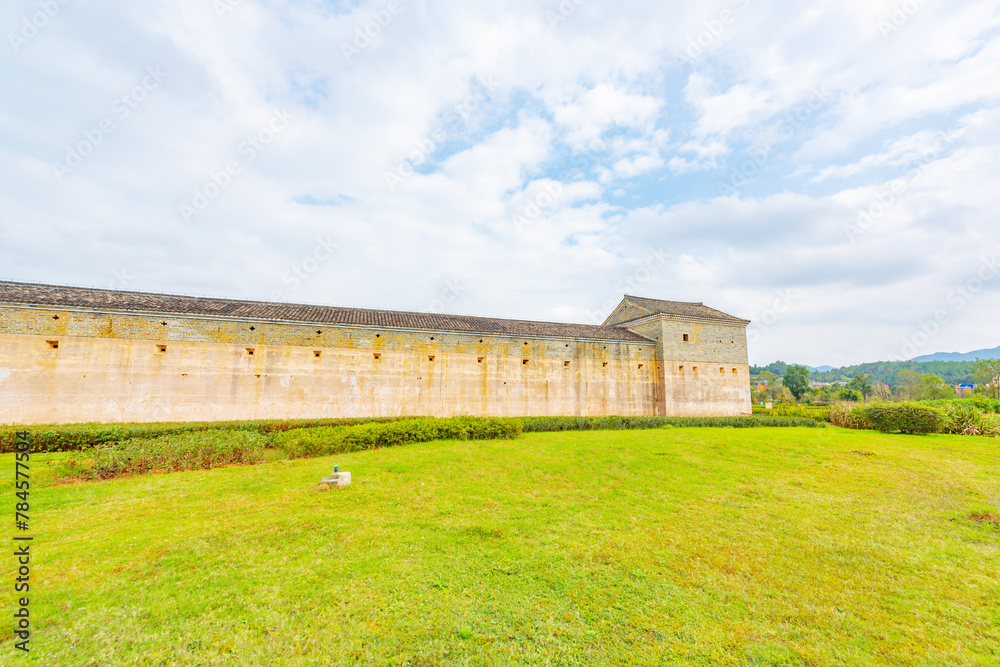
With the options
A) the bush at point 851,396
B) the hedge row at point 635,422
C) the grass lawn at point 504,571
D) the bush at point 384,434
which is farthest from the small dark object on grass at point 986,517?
the bush at point 851,396

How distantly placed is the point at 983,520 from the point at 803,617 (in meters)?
6.25

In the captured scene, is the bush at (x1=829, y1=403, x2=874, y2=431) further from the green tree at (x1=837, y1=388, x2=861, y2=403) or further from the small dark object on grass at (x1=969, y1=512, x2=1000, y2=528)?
the green tree at (x1=837, y1=388, x2=861, y2=403)

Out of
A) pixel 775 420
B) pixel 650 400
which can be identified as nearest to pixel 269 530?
pixel 650 400

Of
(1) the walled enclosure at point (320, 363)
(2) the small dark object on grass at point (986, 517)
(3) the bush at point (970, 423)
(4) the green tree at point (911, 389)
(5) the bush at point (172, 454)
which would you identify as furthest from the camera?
(4) the green tree at point (911, 389)

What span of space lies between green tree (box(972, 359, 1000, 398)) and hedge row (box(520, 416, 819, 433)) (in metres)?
35.0

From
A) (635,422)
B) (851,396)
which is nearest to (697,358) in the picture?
(635,422)

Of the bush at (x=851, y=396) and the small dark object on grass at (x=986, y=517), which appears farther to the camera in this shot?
the bush at (x=851, y=396)

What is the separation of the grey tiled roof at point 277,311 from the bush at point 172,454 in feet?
26.7

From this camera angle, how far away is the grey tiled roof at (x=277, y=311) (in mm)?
15609

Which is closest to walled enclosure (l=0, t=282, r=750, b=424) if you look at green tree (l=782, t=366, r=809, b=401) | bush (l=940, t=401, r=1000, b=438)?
bush (l=940, t=401, r=1000, b=438)

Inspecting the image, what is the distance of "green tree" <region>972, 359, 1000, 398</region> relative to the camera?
39.1 meters

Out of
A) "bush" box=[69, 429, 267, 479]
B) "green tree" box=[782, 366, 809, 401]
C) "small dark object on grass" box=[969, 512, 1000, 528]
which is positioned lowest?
"small dark object on grass" box=[969, 512, 1000, 528]

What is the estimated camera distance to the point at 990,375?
140 ft

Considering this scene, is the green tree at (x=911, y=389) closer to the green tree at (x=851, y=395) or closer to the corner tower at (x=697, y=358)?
the green tree at (x=851, y=395)
